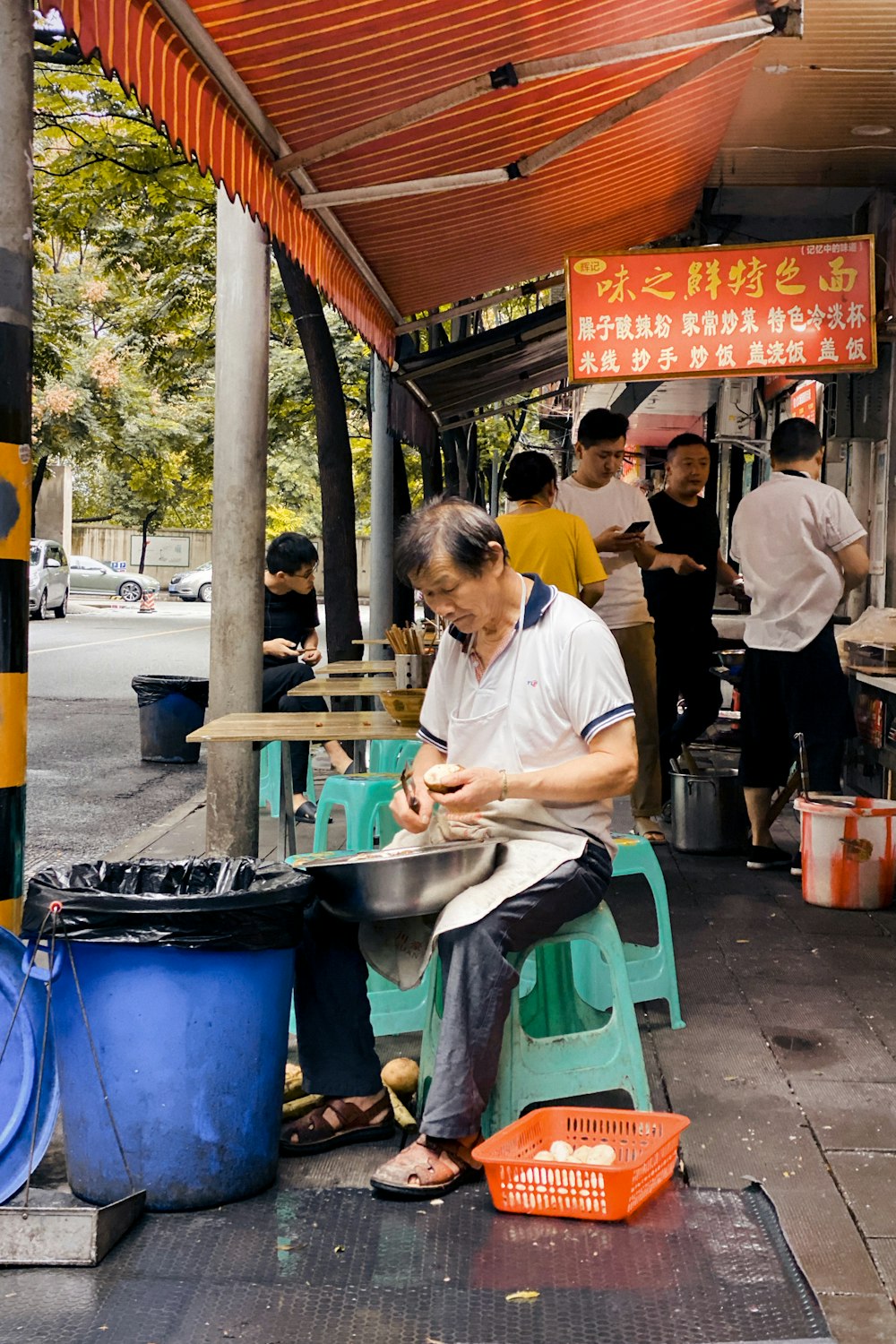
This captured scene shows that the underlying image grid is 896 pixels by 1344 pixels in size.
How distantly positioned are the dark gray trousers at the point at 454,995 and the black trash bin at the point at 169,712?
7.53 meters

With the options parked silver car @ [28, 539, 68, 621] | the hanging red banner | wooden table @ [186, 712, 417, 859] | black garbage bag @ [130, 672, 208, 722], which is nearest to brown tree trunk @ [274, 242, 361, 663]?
black garbage bag @ [130, 672, 208, 722]

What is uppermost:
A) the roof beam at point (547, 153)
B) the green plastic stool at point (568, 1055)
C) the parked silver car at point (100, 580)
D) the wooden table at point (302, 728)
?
the roof beam at point (547, 153)

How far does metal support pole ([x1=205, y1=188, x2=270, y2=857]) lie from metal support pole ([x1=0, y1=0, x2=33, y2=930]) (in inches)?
90.2

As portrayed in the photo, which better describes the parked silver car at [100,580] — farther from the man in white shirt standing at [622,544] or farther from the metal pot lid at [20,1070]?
the metal pot lid at [20,1070]

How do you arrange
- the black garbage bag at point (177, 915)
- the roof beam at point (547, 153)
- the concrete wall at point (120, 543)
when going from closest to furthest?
→ the black garbage bag at point (177, 915) → the roof beam at point (547, 153) → the concrete wall at point (120, 543)

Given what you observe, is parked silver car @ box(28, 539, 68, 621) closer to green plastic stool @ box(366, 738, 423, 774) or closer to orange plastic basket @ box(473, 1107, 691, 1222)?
green plastic stool @ box(366, 738, 423, 774)

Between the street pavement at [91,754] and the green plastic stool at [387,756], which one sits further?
the street pavement at [91,754]

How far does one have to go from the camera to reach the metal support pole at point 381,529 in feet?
40.8

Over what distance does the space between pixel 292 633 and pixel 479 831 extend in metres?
4.75

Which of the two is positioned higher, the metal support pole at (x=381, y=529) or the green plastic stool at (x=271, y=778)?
the metal support pole at (x=381, y=529)

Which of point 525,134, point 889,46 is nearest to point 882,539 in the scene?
point 889,46

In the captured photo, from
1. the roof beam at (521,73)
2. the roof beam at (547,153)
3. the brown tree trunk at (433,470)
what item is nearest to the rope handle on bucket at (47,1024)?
the roof beam at (521,73)

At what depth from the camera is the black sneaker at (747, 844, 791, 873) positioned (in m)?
7.03

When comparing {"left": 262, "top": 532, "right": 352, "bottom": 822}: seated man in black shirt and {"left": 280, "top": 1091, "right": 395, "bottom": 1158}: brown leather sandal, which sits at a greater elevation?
{"left": 262, "top": 532, "right": 352, "bottom": 822}: seated man in black shirt
